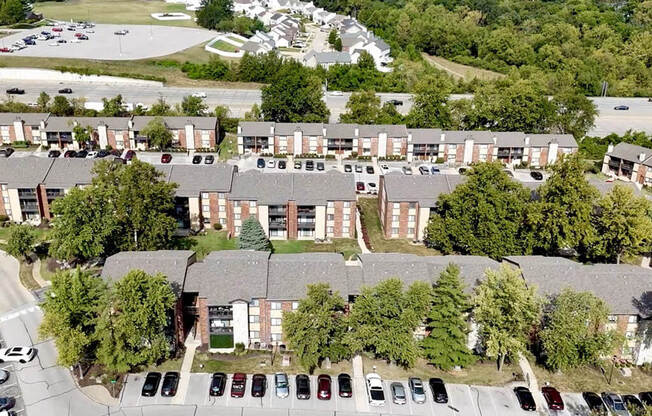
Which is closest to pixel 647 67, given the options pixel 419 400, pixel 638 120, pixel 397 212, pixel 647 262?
pixel 638 120

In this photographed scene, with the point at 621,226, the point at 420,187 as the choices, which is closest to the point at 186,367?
the point at 420,187

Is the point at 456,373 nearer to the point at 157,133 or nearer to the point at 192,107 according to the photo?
the point at 157,133

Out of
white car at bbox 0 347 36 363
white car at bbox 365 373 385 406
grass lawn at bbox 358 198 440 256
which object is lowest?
white car at bbox 365 373 385 406

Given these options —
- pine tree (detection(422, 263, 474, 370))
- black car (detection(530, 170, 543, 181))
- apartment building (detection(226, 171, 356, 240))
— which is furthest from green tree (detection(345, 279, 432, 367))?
black car (detection(530, 170, 543, 181))

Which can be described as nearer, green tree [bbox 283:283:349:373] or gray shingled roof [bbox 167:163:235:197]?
green tree [bbox 283:283:349:373]

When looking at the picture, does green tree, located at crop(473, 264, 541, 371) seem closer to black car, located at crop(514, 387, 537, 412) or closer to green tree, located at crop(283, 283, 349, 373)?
black car, located at crop(514, 387, 537, 412)

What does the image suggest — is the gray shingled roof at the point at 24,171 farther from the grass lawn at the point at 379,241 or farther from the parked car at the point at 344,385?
the parked car at the point at 344,385

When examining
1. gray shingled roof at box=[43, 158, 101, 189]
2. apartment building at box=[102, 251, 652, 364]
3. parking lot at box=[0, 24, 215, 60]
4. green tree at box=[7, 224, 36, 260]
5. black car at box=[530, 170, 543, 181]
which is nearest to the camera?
apartment building at box=[102, 251, 652, 364]
